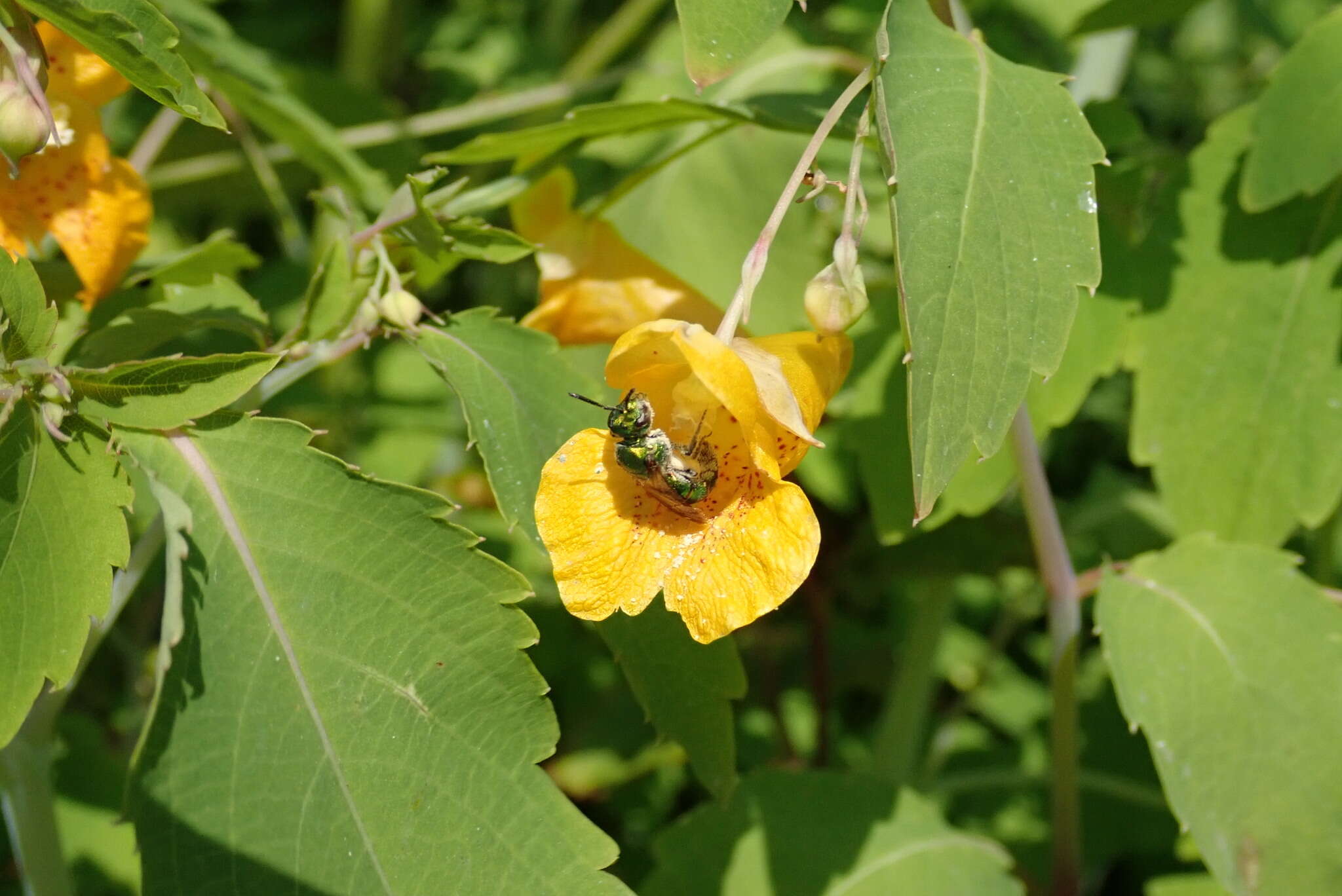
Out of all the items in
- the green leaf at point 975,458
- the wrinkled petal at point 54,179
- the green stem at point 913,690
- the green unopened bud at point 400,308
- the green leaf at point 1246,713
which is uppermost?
the wrinkled petal at point 54,179

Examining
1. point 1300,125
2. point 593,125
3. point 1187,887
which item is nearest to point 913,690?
point 1187,887

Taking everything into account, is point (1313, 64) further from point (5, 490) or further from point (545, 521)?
point (5, 490)

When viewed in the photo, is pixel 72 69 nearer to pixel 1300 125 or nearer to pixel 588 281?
pixel 588 281

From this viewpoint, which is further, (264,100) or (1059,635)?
(264,100)

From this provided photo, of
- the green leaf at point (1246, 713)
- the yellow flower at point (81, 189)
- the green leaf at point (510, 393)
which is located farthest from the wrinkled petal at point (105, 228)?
the green leaf at point (1246, 713)

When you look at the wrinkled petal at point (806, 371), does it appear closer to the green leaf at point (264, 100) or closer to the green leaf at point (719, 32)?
the green leaf at point (719, 32)

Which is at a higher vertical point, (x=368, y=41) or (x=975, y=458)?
(x=368, y=41)

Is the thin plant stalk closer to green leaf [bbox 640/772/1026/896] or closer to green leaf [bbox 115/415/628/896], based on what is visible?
green leaf [bbox 115/415/628/896]
